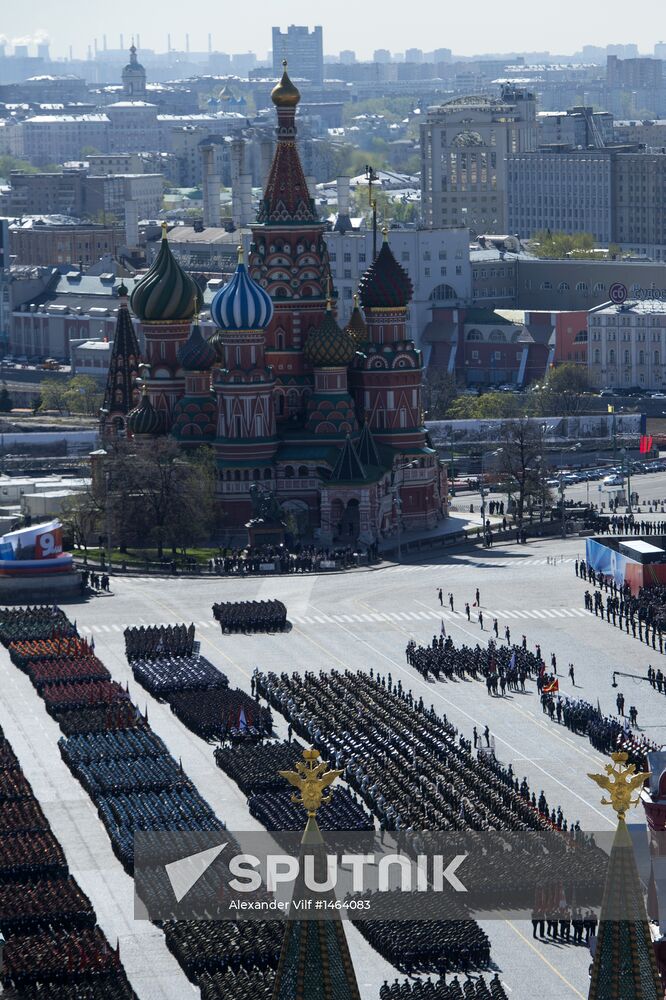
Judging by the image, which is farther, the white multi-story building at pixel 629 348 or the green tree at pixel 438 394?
the white multi-story building at pixel 629 348

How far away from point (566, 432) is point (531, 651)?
61080mm

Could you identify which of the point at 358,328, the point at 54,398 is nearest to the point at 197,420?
the point at 358,328

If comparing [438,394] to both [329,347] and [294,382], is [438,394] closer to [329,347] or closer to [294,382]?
[294,382]

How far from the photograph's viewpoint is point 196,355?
118 metres

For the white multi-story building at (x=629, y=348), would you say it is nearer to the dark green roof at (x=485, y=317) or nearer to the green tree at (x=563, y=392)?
the green tree at (x=563, y=392)

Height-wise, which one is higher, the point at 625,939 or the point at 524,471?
the point at 625,939

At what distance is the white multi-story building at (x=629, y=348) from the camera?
170750 millimetres

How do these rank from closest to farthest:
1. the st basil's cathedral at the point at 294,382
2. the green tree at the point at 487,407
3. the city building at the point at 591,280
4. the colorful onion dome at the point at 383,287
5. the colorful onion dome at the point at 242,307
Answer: the colorful onion dome at the point at 242,307 < the st basil's cathedral at the point at 294,382 < the colorful onion dome at the point at 383,287 < the green tree at the point at 487,407 < the city building at the point at 591,280

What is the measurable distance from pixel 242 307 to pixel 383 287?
711 cm

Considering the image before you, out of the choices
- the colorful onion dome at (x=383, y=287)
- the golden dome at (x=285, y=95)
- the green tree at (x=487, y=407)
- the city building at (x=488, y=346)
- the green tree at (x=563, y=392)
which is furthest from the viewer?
the city building at (x=488, y=346)

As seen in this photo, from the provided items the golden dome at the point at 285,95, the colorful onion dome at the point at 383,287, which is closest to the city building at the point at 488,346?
the golden dome at the point at 285,95

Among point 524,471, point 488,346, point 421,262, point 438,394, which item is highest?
point 421,262

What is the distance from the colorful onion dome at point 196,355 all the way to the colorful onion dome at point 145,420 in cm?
236

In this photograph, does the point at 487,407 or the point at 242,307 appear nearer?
the point at 242,307
